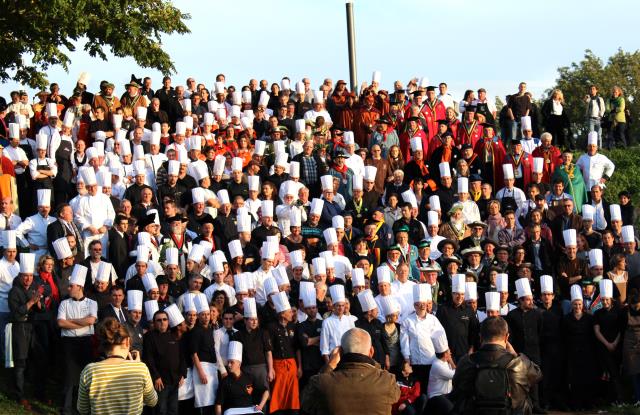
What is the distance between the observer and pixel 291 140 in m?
22.8

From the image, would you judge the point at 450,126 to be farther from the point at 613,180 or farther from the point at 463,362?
the point at 463,362

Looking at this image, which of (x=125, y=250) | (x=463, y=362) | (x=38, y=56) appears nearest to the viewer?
(x=463, y=362)

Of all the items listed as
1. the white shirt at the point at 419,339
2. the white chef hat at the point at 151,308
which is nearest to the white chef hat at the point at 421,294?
the white shirt at the point at 419,339

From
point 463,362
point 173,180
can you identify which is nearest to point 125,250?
point 173,180

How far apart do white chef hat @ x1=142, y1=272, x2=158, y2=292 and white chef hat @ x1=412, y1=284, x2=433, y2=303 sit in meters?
3.22

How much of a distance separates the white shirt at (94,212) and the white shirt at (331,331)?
4.08 m

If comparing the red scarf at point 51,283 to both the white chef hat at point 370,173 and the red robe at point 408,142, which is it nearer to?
the white chef hat at point 370,173

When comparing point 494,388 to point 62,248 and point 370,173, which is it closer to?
point 62,248

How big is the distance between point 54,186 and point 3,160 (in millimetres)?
853

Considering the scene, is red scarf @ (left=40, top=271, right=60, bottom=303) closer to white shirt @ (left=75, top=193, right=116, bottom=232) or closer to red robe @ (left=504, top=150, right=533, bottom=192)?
white shirt @ (left=75, top=193, right=116, bottom=232)

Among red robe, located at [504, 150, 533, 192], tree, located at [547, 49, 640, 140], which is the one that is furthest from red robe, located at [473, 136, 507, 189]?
tree, located at [547, 49, 640, 140]

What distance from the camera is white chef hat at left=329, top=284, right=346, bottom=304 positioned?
51.9 ft

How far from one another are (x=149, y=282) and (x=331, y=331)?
7.85 feet

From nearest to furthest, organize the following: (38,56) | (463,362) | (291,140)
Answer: (463,362), (291,140), (38,56)
